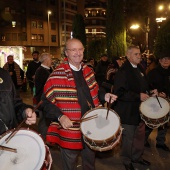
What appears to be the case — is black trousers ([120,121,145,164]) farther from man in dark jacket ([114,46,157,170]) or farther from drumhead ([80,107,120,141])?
drumhead ([80,107,120,141])

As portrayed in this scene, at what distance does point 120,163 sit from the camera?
521 cm

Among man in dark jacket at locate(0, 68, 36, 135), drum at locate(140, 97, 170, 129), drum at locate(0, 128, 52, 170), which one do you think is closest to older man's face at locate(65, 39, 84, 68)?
man in dark jacket at locate(0, 68, 36, 135)

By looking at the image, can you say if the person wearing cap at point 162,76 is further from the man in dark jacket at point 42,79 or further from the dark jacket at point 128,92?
the man in dark jacket at point 42,79

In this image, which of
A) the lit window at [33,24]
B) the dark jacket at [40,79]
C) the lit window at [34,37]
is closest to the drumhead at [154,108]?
the dark jacket at [40,79]

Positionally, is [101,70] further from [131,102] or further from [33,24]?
[33,24]

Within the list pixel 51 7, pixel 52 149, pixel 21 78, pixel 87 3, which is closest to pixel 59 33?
pixel 51 7

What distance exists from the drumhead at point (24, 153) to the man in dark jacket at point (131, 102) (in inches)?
94.3

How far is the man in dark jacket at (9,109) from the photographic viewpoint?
8.89ft

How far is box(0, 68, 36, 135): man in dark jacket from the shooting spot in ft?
8.89

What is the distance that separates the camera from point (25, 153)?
246 centimetres

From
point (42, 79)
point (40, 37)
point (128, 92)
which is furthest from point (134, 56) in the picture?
point (40, 37)

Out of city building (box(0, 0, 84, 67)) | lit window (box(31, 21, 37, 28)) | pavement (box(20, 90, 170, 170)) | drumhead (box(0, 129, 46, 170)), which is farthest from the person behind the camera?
lit window (box(31, 21, 37, 28))

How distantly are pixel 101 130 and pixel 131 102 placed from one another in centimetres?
158

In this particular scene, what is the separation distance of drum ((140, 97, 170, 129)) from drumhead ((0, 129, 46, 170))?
2442 millimetres
